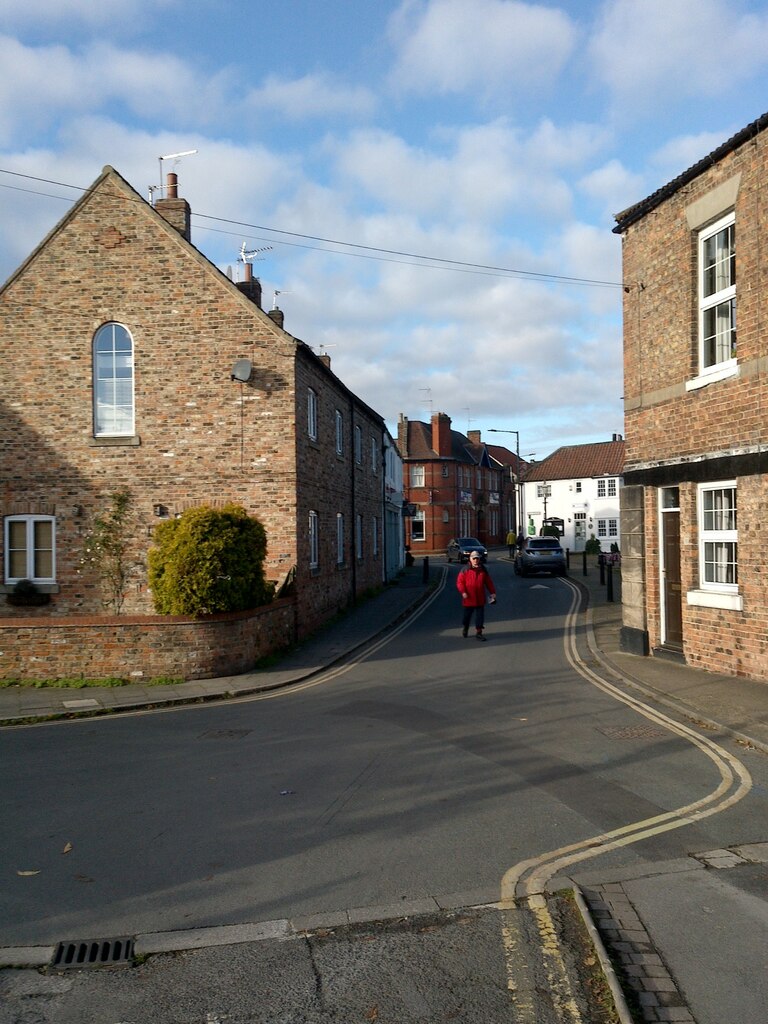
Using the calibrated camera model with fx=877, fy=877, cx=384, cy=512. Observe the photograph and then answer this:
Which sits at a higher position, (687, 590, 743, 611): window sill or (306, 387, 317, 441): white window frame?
(306, 387, 317, 441): white window frame

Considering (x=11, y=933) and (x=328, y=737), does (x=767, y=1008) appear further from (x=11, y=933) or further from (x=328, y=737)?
(x=328, y=737)

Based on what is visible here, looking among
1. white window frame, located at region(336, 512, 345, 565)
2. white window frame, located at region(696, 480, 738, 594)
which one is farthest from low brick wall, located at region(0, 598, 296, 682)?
white window frame, located at region(336, 512, 345, 565)

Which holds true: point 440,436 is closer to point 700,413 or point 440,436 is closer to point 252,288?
point 252,288

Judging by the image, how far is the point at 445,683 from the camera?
13.3m

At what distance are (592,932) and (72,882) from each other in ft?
10.8

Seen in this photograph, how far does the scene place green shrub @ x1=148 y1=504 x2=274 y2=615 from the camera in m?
13.9

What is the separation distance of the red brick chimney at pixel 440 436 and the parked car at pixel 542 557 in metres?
33.5

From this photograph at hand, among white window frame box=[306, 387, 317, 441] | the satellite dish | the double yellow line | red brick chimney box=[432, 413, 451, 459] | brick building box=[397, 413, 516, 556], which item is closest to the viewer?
the double yellow line

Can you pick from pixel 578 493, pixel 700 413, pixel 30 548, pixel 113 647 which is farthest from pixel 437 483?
pixel 113 647

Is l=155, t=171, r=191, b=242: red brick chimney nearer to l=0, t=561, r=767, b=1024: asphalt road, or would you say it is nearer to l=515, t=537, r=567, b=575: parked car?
l=0, t=561, r=767, b=1024: asphalt road

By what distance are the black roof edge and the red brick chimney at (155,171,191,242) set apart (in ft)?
31.8

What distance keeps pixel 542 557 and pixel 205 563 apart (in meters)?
25.2

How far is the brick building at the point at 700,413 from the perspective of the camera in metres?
12.4

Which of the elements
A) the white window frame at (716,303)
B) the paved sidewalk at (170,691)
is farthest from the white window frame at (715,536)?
the paved sidewalk at (170,691)
